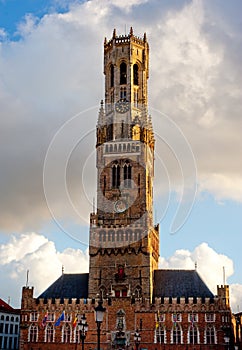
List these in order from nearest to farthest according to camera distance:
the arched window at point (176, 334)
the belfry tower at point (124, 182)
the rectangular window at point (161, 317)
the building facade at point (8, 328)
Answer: the arched window at point (176, 334)
the rectangular window at point (161, 317)
the belfry tower at point (124, 182)
the building facade at point (8, 328)

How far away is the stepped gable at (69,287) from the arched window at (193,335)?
1942cm

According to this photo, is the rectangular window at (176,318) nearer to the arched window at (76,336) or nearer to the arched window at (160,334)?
the arched window at (160,334)

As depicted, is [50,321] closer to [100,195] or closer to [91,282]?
[91,282]

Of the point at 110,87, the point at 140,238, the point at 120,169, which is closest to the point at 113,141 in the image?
the point at 120,169

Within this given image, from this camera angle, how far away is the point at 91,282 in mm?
92188

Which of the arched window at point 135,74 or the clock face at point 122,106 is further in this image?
the arched window at point 135,74

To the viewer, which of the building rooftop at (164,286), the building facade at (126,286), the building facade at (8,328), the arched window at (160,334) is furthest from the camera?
the building facade at (8,328)

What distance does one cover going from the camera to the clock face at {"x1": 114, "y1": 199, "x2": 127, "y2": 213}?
98350mm

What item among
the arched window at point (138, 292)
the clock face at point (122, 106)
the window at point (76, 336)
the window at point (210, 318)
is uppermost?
the clock face at point (122, 106)

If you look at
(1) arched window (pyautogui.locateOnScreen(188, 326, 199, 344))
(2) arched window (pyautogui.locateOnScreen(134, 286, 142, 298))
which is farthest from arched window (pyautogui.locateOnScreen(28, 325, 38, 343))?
(1) arched window (pyautogui.locateOnScreen(188, 326, 199, 344))

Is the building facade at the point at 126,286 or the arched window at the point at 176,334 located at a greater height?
the building facade at the point at 126,286

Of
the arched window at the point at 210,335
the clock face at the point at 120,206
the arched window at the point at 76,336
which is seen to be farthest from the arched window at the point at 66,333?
the arched window at the point at 210,335

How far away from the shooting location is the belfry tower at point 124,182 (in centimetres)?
9200

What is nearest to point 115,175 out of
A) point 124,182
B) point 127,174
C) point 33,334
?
point 127,174
